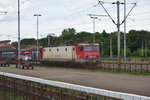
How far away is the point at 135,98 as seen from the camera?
608cm

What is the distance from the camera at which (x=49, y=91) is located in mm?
8539

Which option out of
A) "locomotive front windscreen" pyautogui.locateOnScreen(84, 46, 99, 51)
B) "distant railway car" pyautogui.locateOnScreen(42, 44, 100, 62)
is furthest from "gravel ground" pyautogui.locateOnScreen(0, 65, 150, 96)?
"locomotive front windscreen" pyautogui.locateOnScreen(84, 46, 99, 51)

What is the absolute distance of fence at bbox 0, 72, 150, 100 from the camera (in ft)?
21.7

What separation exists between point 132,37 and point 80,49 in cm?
5930

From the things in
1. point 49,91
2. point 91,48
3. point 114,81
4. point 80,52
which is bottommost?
point 114,81

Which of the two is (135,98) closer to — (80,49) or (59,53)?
(80,49)

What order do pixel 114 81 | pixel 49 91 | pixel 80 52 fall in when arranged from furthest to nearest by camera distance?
pixel 80 52
pixel 114 81
pixel 49 91

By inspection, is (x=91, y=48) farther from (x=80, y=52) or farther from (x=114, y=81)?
(x=114, y=81)

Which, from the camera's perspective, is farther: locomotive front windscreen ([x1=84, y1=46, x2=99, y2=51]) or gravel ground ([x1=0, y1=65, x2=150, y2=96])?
locomotive front windscreen ([x1=84, y1=46, x2=99, y2=51])

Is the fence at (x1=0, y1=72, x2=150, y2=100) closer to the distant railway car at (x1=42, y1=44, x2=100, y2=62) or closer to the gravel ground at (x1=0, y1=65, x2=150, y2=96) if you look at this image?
the gravel ground at (x1=0, y1=65, x2=150, y2=96)

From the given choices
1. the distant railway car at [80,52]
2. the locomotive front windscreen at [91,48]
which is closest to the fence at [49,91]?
the distant railway car at [80,52]

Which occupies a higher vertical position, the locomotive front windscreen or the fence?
the locomotive front windscreen

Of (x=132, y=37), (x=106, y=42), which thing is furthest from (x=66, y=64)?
(x=132, y=37)

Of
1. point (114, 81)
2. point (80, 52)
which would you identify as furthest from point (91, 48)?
point (114, 81)
